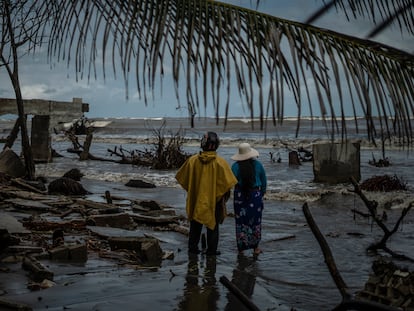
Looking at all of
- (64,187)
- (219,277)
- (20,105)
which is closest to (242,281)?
(219,277)

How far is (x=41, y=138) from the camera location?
21484 millimetres

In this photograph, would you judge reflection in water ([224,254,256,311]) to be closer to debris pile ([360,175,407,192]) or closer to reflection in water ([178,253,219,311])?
reflection in water ([178,253,219,311])

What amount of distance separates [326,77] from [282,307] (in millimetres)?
3577

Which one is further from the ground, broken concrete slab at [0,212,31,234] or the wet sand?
broken concrete slab at [0,212,31,234]

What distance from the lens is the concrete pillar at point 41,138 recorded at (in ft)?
68.9

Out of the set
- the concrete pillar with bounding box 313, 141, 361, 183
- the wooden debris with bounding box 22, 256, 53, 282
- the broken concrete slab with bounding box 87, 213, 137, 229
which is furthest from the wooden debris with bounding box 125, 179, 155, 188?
the wooden debris with bounding box 22, 256, 53, 282

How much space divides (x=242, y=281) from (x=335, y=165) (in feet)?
41.1

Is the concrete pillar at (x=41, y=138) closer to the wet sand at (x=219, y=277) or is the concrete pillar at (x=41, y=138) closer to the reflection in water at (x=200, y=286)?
the wet sand at (x=219, y=277)

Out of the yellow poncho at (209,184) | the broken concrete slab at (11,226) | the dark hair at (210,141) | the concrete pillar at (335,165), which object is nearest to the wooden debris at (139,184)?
the concrete pillar at (335,165)

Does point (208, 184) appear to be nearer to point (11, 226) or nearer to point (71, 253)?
point (71, 253)

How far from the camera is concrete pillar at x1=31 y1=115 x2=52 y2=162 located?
827 inches

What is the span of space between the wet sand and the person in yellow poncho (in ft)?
1.54

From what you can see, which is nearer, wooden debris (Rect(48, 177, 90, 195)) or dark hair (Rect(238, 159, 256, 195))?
dark hair (Rect(238, 159, 256, 195))

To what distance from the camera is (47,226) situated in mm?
8234
